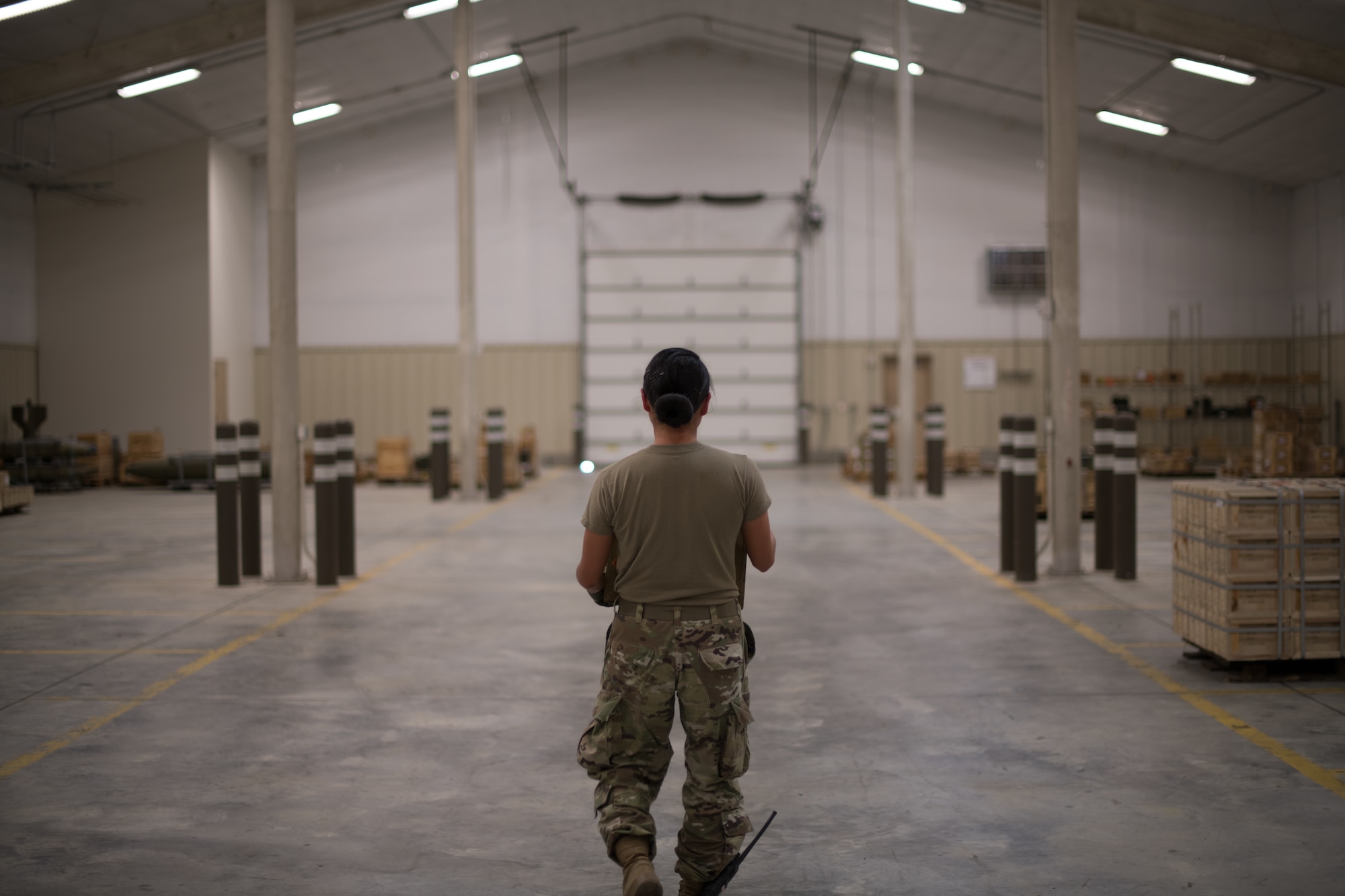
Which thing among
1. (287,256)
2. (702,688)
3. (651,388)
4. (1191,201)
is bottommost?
(702,688)

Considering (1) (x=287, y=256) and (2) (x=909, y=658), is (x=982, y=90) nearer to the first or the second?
(1) (x=287, y=256)

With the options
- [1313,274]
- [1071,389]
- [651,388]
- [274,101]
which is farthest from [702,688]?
[1313,274]

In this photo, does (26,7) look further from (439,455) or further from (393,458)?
(393,458)

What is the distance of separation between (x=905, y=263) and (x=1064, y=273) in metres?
8.57

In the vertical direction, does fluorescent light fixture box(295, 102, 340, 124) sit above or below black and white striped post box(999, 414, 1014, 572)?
above

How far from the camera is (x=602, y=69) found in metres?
28.3

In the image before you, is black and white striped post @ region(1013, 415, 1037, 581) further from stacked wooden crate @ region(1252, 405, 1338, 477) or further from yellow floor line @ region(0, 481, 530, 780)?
stacked wooden crate @ region(1252, 405, 1338, 477)

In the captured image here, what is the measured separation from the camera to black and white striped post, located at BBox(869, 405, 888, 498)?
19.5 metres

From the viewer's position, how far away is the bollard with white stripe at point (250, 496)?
10.7 m

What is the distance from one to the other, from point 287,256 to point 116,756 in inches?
244

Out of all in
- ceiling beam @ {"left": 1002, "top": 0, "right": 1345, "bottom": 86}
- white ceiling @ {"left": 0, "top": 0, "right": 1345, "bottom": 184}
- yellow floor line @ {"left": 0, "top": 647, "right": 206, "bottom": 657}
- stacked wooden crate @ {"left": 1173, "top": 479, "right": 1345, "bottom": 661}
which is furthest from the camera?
white ceiling @ {"left": 0, "top": 0, "right": 1345, "bottom": 184}

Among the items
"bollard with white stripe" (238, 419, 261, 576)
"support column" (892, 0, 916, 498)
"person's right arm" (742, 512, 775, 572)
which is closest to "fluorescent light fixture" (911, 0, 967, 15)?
"support column" (892, 0, 916, 498)

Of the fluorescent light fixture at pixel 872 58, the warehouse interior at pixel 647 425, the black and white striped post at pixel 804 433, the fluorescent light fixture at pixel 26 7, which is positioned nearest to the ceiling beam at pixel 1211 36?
the warehouse interior at pixel 647 425

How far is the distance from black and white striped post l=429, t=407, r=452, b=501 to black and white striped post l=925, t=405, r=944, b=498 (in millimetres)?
7800
